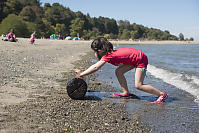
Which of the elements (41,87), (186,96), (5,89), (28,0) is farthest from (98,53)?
(28,0)

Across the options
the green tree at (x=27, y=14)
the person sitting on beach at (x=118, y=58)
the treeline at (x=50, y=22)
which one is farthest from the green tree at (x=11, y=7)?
the person sitting on beach at (x=118, y=58)

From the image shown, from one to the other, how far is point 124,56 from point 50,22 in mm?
104000

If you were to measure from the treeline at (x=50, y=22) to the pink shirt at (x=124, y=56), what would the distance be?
54379 mm

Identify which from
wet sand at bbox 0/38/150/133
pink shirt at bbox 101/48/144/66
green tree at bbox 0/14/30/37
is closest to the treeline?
green tree at bbox 0/14/30/37

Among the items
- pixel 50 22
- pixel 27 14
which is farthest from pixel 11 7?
pixel 50 22

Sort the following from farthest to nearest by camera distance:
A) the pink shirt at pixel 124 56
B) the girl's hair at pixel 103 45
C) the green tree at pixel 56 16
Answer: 1. the green tree at pixel 56 16
2. the pink shirt at pixel 124 56
3. the girl's hair at pixel 103 45

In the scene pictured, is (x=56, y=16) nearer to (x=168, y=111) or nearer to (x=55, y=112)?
(x=168, y=111)

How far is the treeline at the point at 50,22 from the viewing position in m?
59.0

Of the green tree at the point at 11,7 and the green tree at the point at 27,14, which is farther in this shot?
the green tree at the point at 27,14

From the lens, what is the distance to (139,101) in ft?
17.7

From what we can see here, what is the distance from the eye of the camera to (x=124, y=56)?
5.17 metres

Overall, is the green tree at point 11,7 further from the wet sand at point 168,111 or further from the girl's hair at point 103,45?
the wet sand at point 168,111

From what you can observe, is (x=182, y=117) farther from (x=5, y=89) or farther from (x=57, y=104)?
(x=5, y=89)

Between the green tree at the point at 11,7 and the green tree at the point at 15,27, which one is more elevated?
the green tree at the point at 11,7
